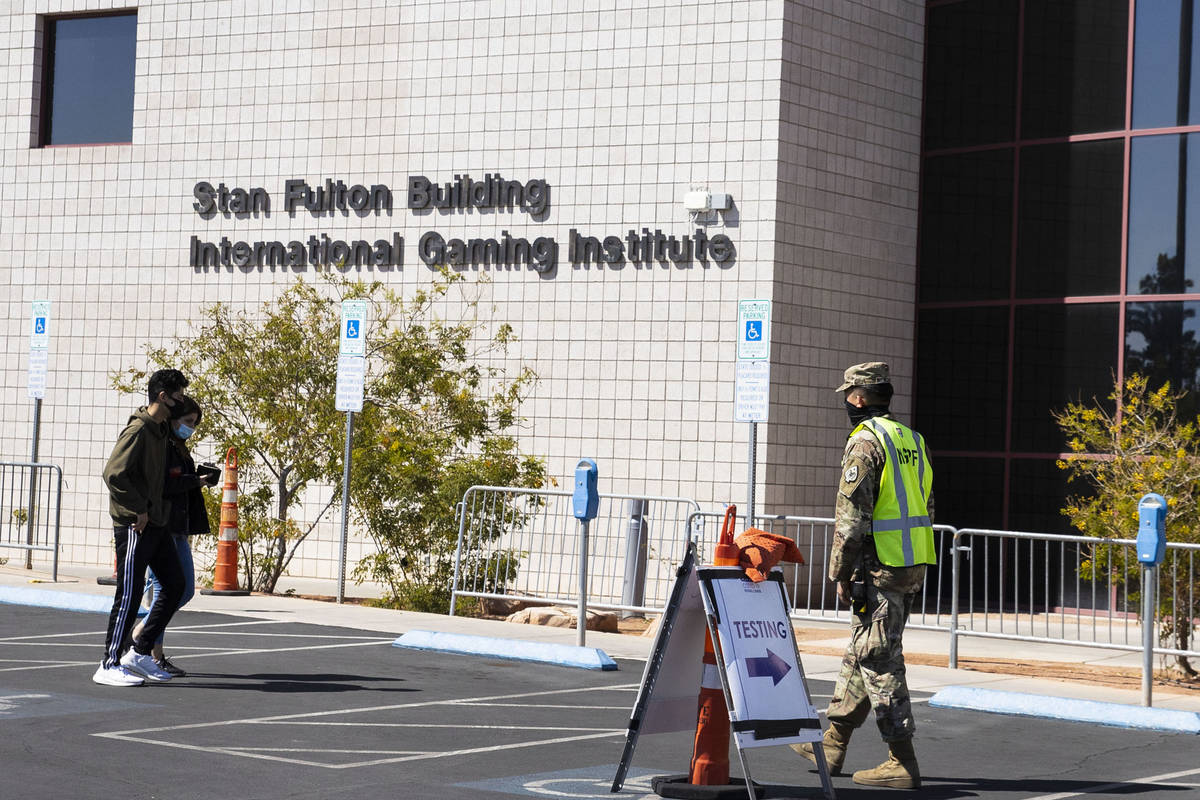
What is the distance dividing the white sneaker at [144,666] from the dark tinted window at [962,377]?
12373mm

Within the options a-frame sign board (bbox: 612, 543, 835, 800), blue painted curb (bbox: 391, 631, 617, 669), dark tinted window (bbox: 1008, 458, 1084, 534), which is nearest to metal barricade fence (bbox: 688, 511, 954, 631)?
dark tinted window (bbox: 1008, 458, 1084, 534)

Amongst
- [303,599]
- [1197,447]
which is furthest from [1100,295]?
[303,599]

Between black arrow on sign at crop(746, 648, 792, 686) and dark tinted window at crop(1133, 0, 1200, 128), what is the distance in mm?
13510

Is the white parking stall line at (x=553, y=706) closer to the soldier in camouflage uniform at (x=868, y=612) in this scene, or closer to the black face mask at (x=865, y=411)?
the soldier in camouflage uniform at (x=868, y=612)

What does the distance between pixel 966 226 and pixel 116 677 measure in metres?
13.4

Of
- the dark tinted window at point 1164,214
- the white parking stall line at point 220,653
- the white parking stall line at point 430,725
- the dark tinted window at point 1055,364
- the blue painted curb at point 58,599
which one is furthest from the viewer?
the dark tinted window at point 1055,364

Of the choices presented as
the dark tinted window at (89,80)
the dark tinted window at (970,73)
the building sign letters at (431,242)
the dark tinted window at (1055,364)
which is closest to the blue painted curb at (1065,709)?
the building sign letters at (431,242)

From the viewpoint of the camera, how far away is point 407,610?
57.6 feet

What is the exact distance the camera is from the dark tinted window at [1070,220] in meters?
20.0

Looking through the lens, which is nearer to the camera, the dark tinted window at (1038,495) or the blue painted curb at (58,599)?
the blue painted curb at (58,599)

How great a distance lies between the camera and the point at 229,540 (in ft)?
58.7

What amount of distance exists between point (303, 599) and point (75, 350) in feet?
25.5

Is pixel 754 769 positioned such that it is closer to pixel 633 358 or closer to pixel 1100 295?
pixel 633 358

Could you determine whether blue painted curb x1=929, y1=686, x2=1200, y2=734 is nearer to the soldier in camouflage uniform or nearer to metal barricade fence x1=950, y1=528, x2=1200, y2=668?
metal barricade fence x1=950, y1=528, x2=1200, y2=668
